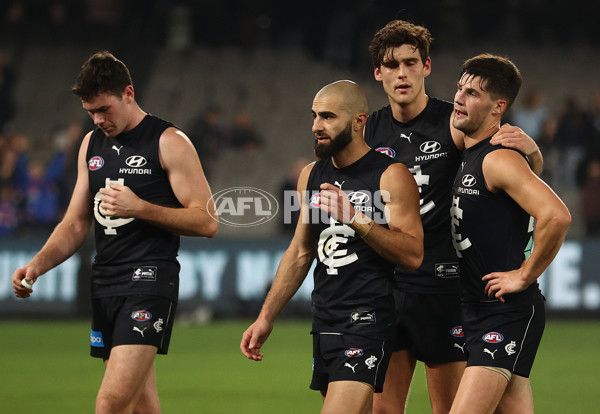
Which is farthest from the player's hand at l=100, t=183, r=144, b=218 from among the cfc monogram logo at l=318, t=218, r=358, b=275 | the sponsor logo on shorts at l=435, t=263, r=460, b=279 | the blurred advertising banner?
the blurred advertising banner

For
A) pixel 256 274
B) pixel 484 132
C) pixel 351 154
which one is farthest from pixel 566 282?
pixel 351 154

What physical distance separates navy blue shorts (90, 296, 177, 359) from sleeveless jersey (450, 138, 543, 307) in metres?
1.87

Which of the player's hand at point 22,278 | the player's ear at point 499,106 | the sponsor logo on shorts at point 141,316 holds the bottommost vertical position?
the sponsor logo on shorts at point 141,316

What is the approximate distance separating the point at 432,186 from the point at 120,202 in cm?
198

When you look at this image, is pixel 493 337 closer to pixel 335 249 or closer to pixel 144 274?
pixel 335 249

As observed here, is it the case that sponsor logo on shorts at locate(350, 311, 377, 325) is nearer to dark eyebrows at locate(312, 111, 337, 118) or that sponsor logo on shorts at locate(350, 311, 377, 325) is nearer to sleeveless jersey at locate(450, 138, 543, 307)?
sleeveless jersey at locate(450, 138, 543, 307)

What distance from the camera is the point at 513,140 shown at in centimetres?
541

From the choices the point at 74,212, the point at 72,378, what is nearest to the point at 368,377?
the point at 74,212

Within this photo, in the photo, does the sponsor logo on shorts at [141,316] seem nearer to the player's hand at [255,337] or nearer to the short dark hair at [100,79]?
the player's hand at [255,337]

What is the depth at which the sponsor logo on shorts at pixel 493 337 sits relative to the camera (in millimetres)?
5387

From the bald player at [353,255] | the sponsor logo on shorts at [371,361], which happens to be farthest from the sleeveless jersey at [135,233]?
the sponsor logo on shorts at [371,361]

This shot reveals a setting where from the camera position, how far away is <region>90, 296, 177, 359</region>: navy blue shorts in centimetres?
588

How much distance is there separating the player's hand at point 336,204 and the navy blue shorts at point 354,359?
747mm

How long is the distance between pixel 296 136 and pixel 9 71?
6.50 m
